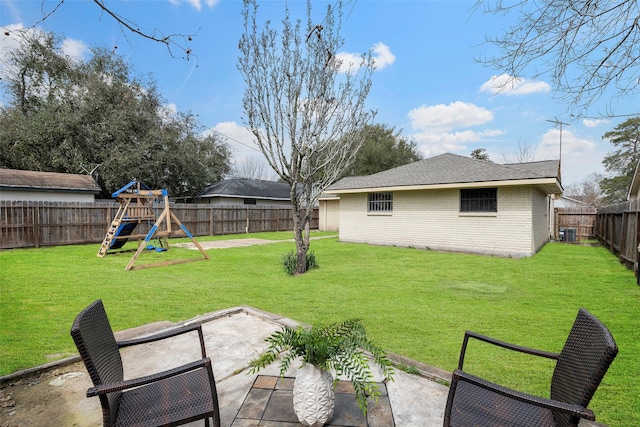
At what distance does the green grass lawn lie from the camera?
320 cm

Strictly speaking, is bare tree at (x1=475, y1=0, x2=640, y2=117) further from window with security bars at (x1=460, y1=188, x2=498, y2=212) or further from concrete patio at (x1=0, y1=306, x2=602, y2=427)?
window with security bars at (x1=460, y1=188, x2=498, y2=212)

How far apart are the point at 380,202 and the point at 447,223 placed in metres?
3.02

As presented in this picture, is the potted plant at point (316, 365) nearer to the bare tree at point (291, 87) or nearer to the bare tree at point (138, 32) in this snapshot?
the bare tree at point (138, 32)

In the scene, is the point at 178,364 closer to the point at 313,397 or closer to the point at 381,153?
the point at 313,397

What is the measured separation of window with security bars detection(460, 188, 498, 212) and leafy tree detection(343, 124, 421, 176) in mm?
18468

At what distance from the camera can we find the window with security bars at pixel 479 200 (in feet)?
36.2

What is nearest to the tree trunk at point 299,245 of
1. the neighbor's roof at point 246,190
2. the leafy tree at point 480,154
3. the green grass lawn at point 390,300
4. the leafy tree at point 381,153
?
the green grass lawn at point 390,300

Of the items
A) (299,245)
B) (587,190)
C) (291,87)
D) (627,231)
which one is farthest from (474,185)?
(587,190)

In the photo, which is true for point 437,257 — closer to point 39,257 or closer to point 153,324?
point 153,324

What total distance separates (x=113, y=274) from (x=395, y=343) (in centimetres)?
670

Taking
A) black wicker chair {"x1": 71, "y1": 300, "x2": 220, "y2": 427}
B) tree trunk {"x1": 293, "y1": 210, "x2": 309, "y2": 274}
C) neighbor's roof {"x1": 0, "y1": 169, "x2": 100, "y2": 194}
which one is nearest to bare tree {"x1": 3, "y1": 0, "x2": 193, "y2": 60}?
black wicker chair {"x1": 71, "y1": 300, "x2": 220, "y2": 427}

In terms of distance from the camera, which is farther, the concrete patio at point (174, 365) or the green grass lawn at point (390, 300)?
the green grass lawn at point (390, 300)

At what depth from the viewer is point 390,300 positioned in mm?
5383

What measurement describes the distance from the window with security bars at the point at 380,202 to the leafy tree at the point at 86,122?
45.1ft
